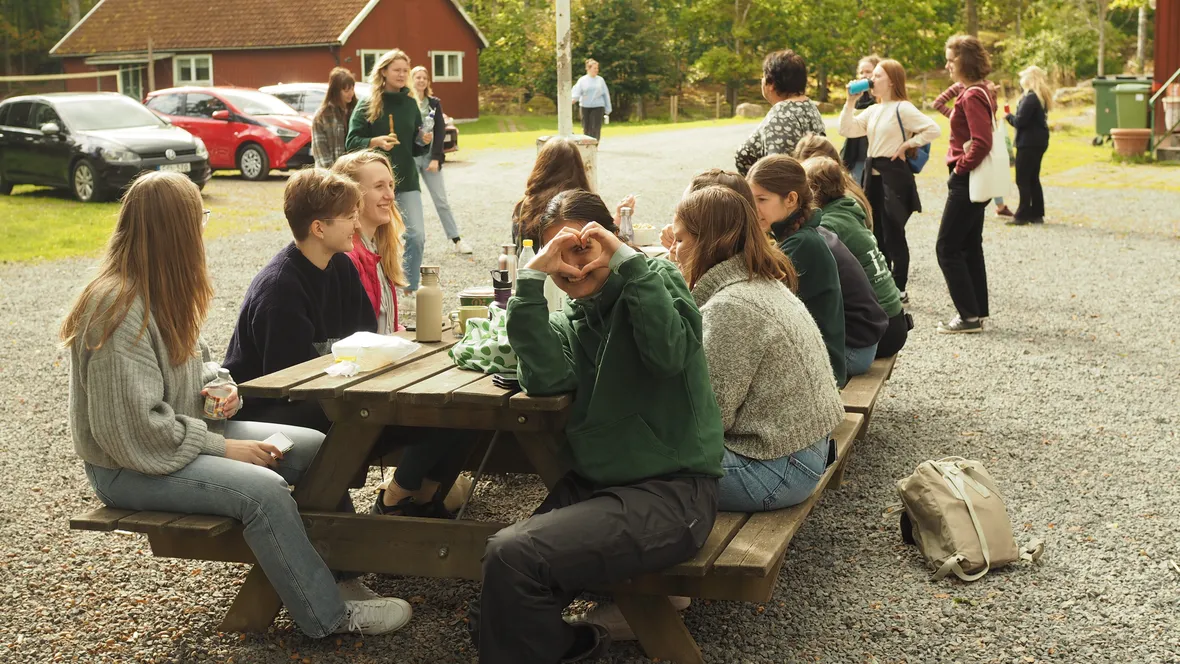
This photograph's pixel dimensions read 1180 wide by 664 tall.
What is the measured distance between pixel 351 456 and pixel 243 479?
0.34 meters

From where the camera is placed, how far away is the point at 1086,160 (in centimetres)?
2078

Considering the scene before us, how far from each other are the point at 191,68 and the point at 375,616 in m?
35.9

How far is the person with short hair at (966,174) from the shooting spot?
7.86 metres

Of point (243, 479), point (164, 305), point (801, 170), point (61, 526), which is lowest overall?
point (61, 526)

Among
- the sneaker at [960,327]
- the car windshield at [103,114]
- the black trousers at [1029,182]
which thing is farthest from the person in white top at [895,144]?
the car windshield at [103,114]

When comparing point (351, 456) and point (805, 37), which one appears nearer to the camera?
point (351, 456)

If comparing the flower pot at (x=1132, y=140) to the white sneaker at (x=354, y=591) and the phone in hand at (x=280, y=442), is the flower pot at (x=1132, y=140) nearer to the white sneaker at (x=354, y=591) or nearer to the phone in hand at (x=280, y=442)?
the white sneaker at (x=354, y=591)

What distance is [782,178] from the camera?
489 cm

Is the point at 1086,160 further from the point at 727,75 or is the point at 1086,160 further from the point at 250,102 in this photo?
the point at 727,75

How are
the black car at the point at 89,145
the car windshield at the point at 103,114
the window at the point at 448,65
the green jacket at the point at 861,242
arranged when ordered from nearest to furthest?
the green jacket at the point at 861,242
the black car at the point at 89,145
the car windshield at the point at 103,114
the window at the point at 448,65

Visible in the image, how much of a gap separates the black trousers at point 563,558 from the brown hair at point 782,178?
199cm

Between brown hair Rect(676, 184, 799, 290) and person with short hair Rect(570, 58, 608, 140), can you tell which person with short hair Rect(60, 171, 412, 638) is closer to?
brown hair Rect(676, 184, 799, 290)

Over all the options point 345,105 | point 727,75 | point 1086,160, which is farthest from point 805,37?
point 345,105

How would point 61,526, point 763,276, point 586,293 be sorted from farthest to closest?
point 61,526 → point 763,276 → point 586,293
